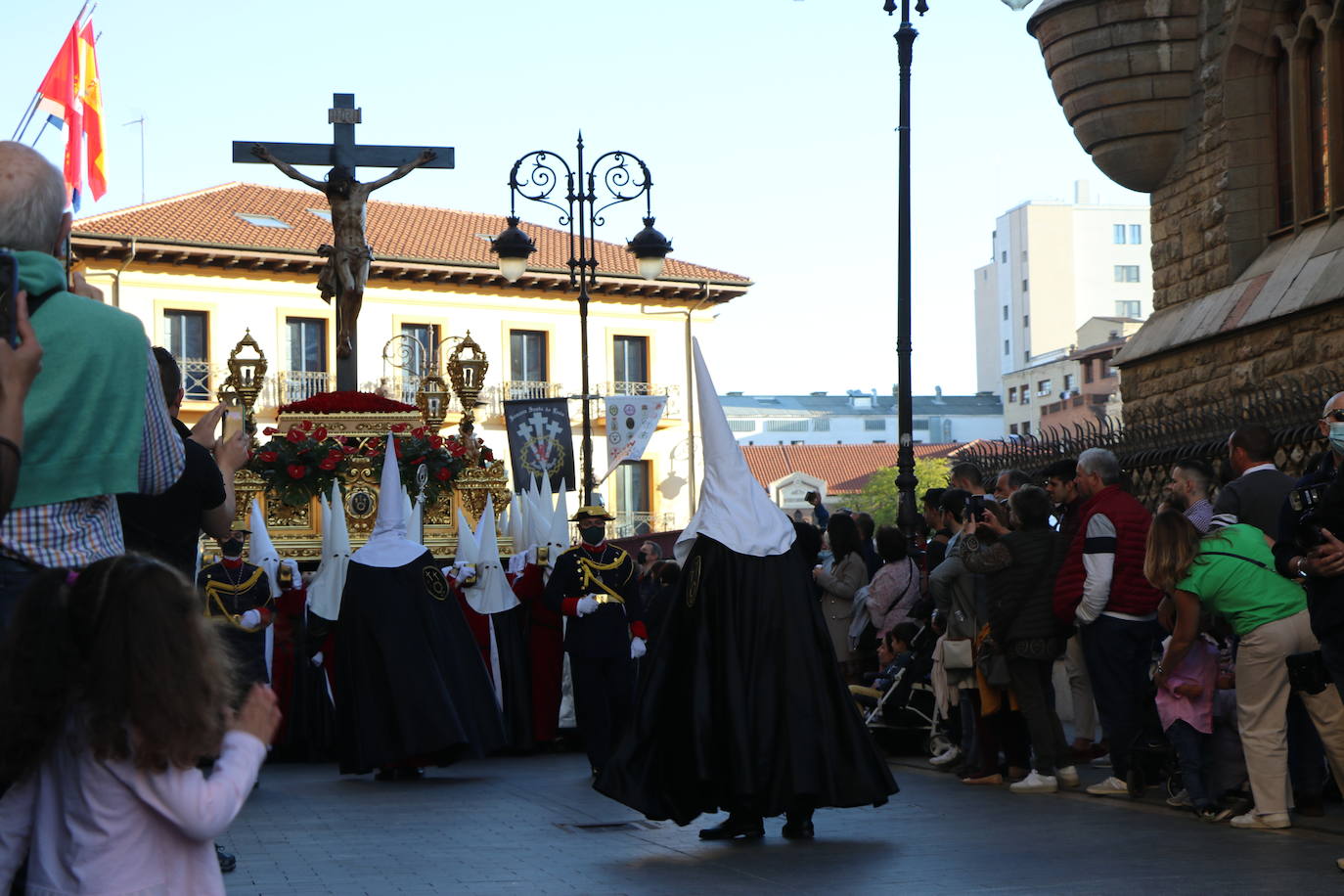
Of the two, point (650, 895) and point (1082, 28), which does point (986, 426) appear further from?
point (650, 895)

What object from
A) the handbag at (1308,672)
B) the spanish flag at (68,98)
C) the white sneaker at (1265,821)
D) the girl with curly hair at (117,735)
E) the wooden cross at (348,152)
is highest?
the spanish flag at (68,98)

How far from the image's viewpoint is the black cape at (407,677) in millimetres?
12523

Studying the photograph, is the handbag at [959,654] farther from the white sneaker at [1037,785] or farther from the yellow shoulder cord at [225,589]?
the yellow shoulder cord at [225,589]

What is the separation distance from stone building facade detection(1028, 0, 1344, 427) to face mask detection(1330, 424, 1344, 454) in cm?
776

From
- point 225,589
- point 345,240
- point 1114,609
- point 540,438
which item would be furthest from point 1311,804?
point 540,438

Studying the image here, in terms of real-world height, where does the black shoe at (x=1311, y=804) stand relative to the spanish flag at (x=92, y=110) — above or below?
below

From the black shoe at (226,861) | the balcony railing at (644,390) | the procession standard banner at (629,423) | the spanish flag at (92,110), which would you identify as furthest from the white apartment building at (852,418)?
the black shoe at (226,861)

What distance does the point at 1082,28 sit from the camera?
1711cm

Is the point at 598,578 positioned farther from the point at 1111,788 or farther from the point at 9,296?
the point at 9,296

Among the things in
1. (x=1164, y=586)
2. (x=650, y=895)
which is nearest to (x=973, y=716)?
(x=1164, y=586)

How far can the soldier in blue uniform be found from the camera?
12.9 meters

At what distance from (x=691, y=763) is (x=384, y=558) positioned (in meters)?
4.62

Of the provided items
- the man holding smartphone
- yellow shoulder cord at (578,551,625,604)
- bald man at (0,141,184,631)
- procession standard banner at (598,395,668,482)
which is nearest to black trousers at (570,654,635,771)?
yellow shoulder cord at (578,551,625,604)

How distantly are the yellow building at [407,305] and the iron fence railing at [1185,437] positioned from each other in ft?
99.2
